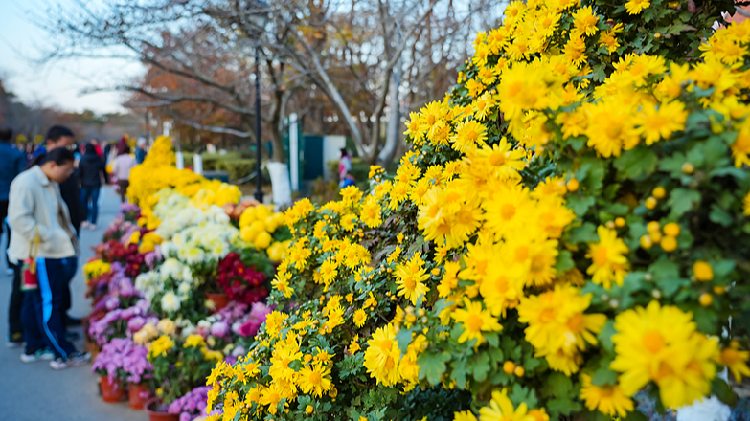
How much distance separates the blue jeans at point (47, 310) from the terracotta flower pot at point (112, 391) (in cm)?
84

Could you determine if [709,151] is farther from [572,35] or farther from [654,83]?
[572,35]

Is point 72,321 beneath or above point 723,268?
beneath

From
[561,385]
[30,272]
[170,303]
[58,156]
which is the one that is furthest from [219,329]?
[561,385]

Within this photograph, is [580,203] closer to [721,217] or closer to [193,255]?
[721,217]

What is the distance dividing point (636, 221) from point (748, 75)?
40 cm

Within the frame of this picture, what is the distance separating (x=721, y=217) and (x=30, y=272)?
15.0 ft

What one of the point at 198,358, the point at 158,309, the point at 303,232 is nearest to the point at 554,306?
the point at 303,232

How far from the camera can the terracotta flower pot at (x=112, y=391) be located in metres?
3.40

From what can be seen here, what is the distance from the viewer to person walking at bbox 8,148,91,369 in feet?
12.3

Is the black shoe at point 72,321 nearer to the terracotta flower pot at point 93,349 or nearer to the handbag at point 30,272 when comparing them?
the terracotta flower pot at point 93,349

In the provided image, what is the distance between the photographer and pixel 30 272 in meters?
3.86

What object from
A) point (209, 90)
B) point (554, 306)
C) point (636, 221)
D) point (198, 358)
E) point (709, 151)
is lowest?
point (198, 358)

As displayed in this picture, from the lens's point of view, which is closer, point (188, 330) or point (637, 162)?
point (637, 162)

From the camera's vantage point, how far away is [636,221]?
825mm
